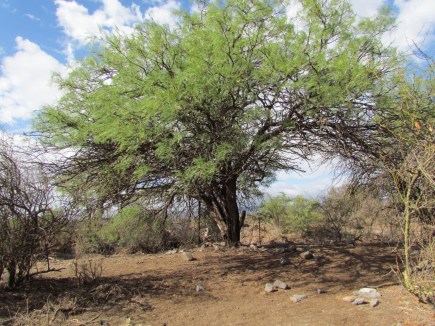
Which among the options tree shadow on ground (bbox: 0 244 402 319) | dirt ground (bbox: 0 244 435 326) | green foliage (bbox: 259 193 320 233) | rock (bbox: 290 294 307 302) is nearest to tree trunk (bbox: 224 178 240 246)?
tree shadow on ground (bbox: 0 244 402 319)

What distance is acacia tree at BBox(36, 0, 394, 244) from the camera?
7773 millimetres

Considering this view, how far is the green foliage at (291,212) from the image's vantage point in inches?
748

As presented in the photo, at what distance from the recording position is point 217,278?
8727mm

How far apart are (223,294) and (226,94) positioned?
3720mm

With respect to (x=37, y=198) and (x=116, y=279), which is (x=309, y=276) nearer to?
(x=116, y=279)

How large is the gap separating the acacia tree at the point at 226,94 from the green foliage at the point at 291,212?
32.8 ft

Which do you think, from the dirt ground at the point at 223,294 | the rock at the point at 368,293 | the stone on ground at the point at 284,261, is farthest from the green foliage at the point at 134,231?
the rock at the point at 368,293

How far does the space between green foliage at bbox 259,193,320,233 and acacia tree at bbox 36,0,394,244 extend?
32.8 ft

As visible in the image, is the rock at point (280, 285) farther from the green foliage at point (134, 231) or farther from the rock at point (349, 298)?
the green foliage at point (134, 231)

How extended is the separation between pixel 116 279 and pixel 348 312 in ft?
15.1

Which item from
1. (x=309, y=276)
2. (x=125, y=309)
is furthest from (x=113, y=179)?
(x=309, y=276)

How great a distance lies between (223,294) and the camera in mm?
7812

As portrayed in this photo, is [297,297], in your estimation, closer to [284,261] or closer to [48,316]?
[284,261]

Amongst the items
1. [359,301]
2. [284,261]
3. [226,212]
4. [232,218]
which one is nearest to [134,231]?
[226,212]
